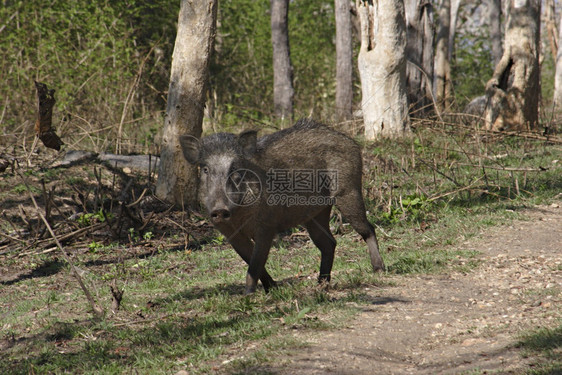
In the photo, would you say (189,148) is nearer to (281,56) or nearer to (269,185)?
(269,185)

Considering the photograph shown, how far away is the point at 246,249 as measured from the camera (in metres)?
5.41

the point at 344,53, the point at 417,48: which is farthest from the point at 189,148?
the point at 344,53

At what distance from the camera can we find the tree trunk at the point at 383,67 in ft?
37.3

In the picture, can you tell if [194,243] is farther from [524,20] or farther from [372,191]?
[524,20]

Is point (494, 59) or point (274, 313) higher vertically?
point (494, 59)

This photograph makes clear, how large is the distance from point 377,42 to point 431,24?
426 centimetres

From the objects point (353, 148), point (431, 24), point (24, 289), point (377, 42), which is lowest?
point (24, 289)

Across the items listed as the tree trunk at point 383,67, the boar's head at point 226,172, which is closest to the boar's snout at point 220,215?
the boar's head at point 226,172

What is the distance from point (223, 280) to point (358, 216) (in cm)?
147

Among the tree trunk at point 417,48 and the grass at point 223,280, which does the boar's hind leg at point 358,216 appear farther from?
the tree trunk at point 417,48

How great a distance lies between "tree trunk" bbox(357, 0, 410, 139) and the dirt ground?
5493 millimetres

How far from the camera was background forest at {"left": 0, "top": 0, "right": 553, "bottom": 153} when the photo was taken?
39.1ft

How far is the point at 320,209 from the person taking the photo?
574cm

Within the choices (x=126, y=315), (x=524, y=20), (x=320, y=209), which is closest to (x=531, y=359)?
(x=320, y=209)
